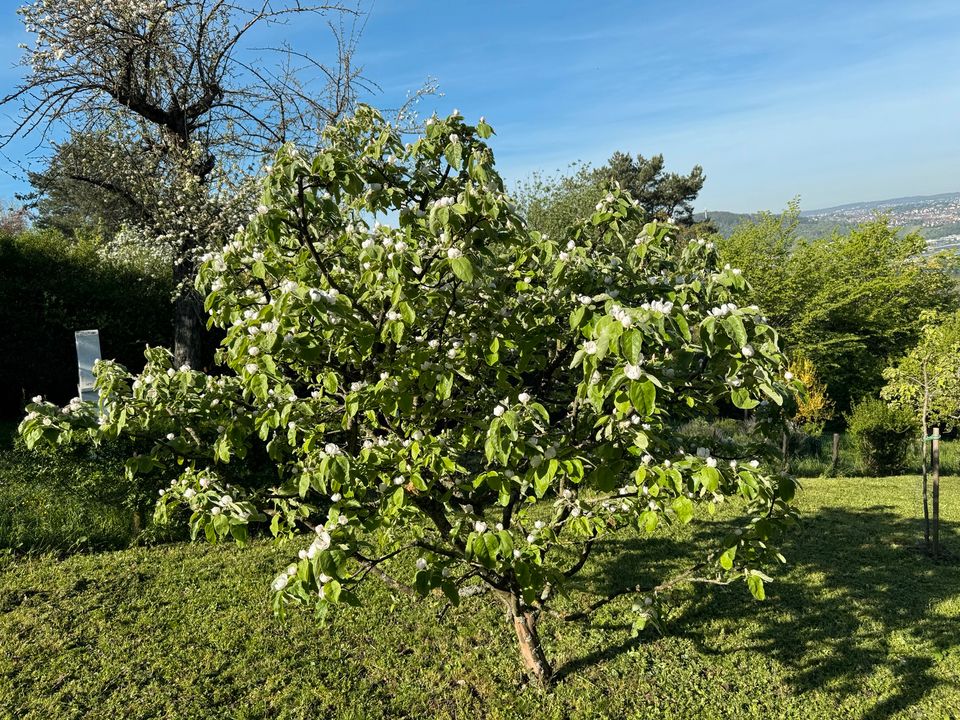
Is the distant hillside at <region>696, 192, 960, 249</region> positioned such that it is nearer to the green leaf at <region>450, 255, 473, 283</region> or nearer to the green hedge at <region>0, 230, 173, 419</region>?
the green hedge at <region>0, 230, 173, 419</region>

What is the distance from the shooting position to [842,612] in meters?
4.98

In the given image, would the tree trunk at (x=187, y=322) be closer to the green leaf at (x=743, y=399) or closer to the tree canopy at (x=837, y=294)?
the green leaf at (x=743, y=399)

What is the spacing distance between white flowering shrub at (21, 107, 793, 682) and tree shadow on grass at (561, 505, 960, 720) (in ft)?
5.28

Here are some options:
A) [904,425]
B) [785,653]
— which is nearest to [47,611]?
[785,653]

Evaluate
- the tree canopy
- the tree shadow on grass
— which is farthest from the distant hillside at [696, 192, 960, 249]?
the tree shadow on grass

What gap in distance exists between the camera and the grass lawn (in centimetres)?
368

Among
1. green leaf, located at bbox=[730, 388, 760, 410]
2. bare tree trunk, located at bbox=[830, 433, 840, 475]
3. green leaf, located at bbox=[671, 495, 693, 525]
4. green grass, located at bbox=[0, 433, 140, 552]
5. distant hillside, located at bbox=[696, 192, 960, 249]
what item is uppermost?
distant hillside, located at bbox=[696, 192, 960, 249]

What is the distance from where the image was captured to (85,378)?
7828 mm

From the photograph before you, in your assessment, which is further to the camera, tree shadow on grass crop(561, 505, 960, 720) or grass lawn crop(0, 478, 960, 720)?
tree shadow on grass crop(561, 505, 960, 720)

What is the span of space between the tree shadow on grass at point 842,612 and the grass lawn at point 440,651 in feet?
0.06

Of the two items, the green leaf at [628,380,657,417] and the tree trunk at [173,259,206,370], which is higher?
→ the tree trunk at [173,259,206,370]

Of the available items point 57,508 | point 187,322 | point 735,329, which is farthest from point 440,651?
point 187,322

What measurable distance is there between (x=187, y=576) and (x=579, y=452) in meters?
4.74

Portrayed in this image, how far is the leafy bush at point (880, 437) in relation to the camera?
11.4m
